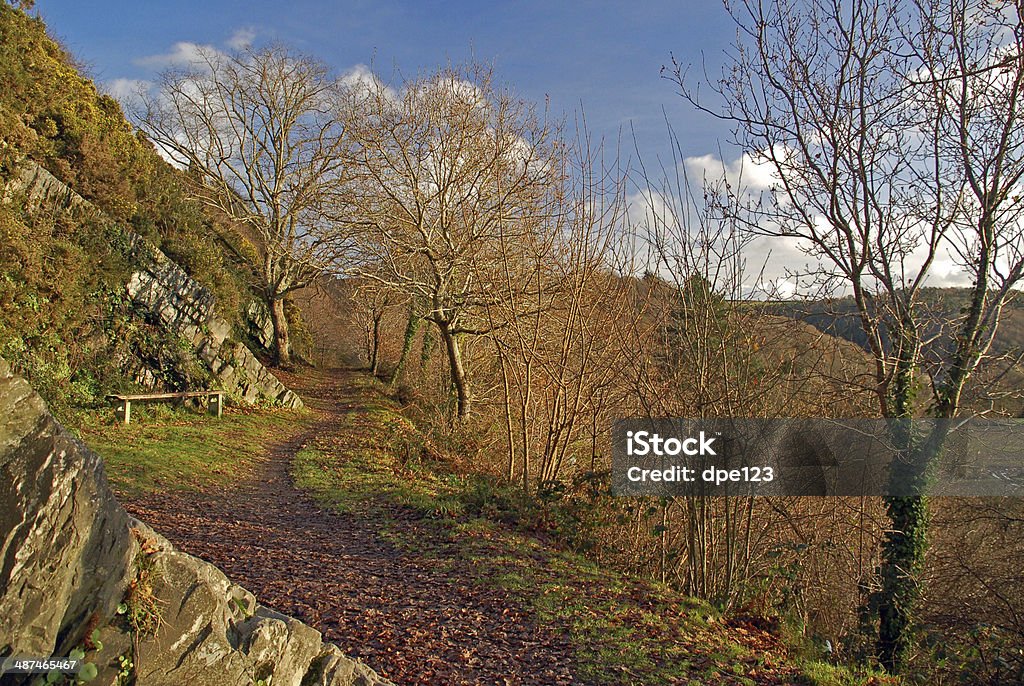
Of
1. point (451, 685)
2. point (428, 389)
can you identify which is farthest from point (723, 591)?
point (428, 389)

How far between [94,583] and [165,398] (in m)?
11.3

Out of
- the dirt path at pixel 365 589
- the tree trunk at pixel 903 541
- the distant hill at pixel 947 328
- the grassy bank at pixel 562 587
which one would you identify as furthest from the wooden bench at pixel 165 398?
the tree trunk at pixel 903 541

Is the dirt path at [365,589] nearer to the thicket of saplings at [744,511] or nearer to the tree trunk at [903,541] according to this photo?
the thicket of saplings at [744,511]

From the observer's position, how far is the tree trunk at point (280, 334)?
73.0 ft

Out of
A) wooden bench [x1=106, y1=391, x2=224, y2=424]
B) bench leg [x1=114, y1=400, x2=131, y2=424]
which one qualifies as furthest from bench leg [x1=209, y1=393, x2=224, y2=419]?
bench leg [x1=114, y1=400, x2=131, y2=424]

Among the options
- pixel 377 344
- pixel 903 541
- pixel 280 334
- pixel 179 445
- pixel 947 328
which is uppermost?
pixel 280 334

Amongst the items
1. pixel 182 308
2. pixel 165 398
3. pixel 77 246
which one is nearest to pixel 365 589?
pixel 165 398

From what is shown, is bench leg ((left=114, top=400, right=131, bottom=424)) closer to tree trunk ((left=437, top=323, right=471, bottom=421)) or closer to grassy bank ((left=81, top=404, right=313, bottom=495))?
grassy bank ((left=81, top=404, right=313, bottom=495))

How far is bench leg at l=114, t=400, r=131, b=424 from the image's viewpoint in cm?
1121

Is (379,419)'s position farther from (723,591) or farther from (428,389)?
(723,591)

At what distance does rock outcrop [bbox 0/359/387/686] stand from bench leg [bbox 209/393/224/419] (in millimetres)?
11449

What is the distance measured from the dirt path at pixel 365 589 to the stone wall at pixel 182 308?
6.80m

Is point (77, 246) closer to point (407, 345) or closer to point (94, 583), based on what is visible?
point (407, 345)

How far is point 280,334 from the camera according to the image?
74.9 feet
